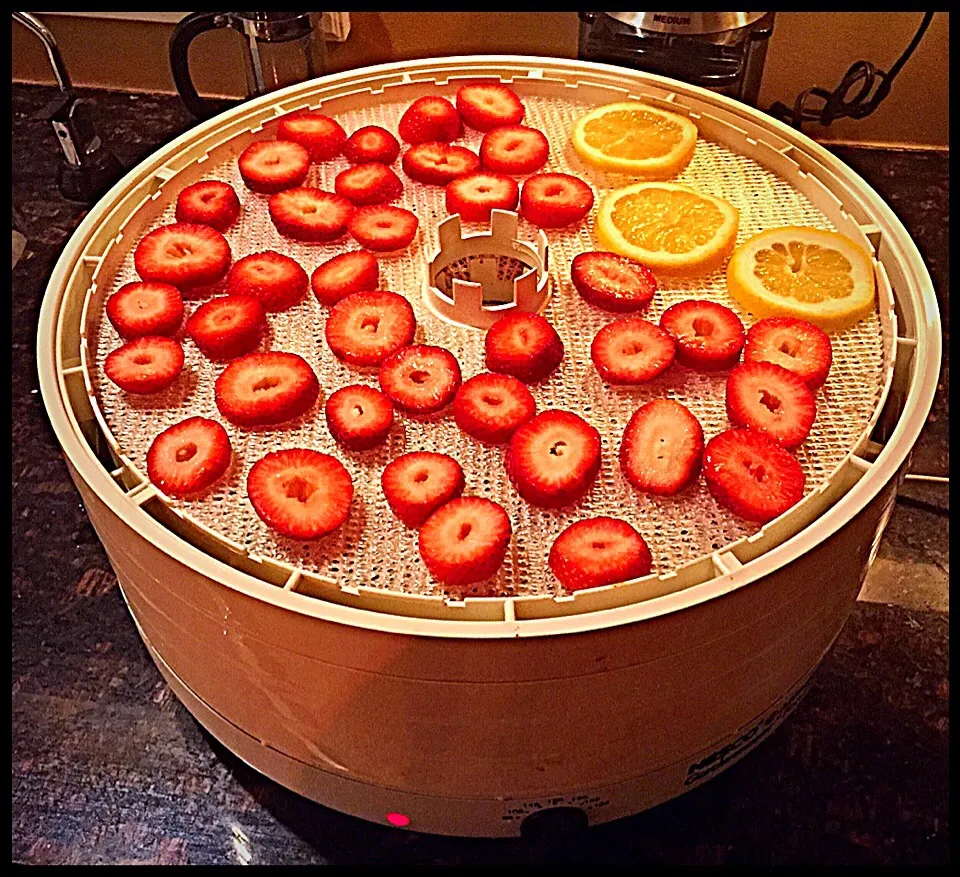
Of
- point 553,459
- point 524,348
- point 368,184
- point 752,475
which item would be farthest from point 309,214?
point 752,475

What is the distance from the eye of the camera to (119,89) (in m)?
1.75

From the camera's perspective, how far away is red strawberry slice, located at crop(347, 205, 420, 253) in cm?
93

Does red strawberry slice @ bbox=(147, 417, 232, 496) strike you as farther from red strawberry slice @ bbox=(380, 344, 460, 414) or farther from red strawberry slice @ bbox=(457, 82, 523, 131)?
red strawberry slice @ bbox=(457, 82, 523, 131)

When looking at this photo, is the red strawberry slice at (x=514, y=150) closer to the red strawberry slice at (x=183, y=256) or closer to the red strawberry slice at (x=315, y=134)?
the red strawberry slice at (x=315, y=134)

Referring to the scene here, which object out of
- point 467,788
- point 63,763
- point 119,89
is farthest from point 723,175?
point 119,89

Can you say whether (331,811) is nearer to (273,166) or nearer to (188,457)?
(188,457)

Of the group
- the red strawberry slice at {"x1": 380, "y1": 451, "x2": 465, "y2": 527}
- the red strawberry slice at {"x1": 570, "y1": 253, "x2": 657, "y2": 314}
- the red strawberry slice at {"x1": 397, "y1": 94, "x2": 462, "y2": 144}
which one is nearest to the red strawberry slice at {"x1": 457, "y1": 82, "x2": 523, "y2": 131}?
the red strawberry slice at {"x1": 397, "y1": 94, "x2": 462, "y2": 144}

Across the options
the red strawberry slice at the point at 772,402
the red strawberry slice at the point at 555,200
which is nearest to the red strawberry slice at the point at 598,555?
the red strawberry slice at the point at 772,402

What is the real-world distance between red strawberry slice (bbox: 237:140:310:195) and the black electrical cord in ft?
2.61

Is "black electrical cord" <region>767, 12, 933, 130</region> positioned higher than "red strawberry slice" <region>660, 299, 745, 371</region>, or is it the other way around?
"red strawberry slice" <region>660, 299, 745, 371</region>

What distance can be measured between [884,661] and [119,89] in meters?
1.51

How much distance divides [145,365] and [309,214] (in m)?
0.23

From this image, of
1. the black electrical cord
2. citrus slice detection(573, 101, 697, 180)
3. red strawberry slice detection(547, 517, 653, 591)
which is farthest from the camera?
the black electrical cord

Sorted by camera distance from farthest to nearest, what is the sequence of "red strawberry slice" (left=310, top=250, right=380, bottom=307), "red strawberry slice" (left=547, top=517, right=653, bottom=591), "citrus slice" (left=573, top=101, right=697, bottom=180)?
"citrus slice" (left=573, top=101, right=697, bottom=180), "red strawberry slice" (left=310, top=250, right=380, bottom=307), "red strawberry slice" (left=547, top=517, right=653, bottom=591)
